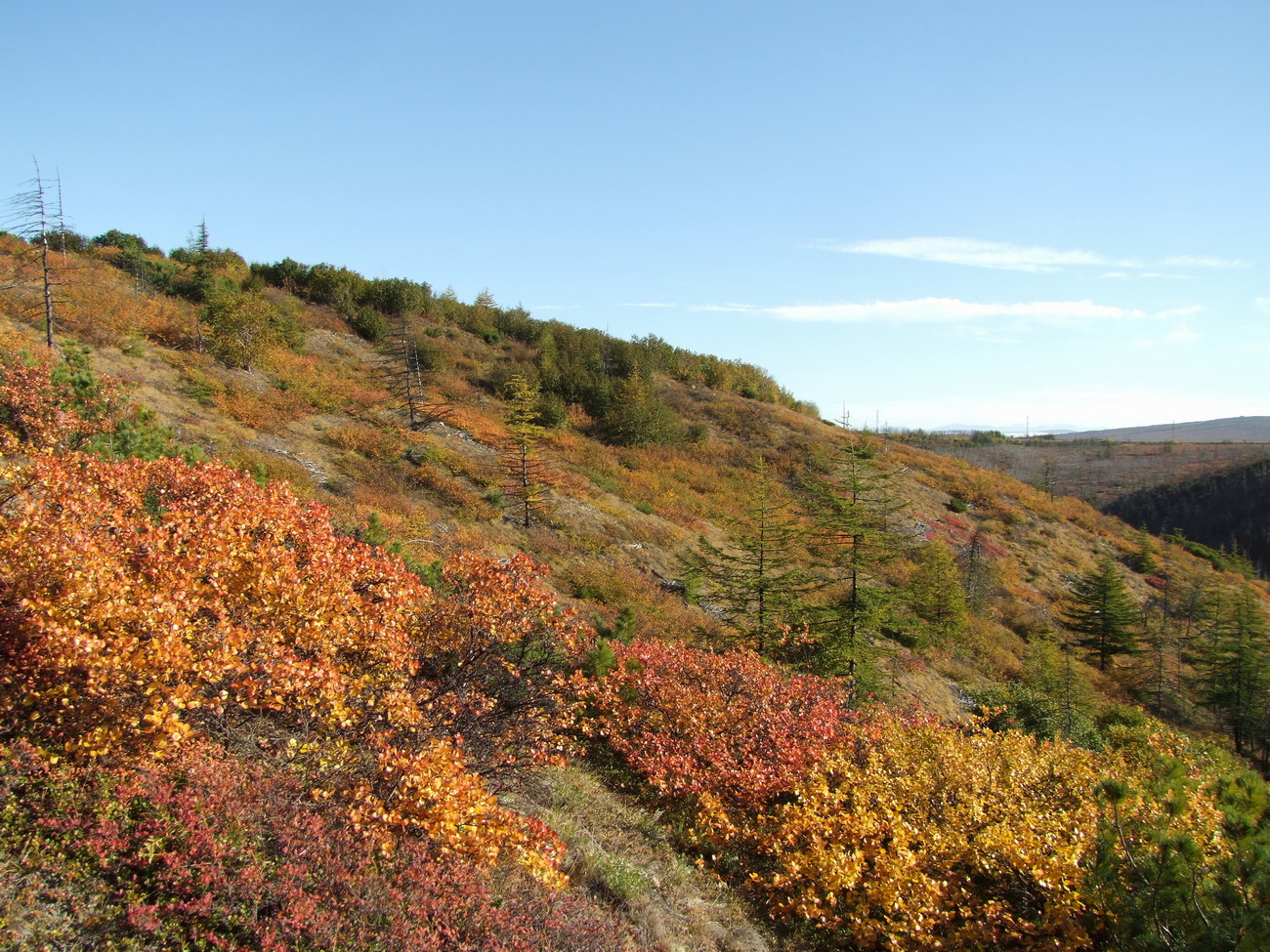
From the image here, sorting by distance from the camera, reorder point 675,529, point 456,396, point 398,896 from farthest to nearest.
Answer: point 456,396, point 675,529, point 398,896

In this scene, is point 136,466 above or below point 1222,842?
above

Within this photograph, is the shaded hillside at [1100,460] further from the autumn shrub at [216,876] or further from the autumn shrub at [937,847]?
the autumn shrub at [216,876]

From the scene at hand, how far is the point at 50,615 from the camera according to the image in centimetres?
471

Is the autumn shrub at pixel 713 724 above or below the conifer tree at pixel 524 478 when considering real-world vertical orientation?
below

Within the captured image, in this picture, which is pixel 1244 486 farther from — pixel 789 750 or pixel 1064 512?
pixel 789 750

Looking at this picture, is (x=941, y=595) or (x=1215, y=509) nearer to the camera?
(x=941, y=595)

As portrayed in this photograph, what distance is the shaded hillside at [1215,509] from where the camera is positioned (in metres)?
84.6

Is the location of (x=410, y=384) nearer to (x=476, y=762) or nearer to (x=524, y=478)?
(x=524, y=478)

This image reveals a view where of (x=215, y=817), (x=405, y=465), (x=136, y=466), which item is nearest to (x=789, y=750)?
(x=215, y=817)

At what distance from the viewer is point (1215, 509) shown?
91.8 metres

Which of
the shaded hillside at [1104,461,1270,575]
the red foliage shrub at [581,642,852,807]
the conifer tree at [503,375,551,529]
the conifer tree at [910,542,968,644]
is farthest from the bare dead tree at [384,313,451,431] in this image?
the shaded hillside at [1104,461,1270,575]

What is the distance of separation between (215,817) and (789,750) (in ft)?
24.3

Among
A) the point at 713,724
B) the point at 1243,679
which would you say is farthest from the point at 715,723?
the point at 1243,679

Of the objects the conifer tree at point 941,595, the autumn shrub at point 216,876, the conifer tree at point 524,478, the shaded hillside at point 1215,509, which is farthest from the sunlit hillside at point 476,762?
the shaded hillside at point 1215,509
